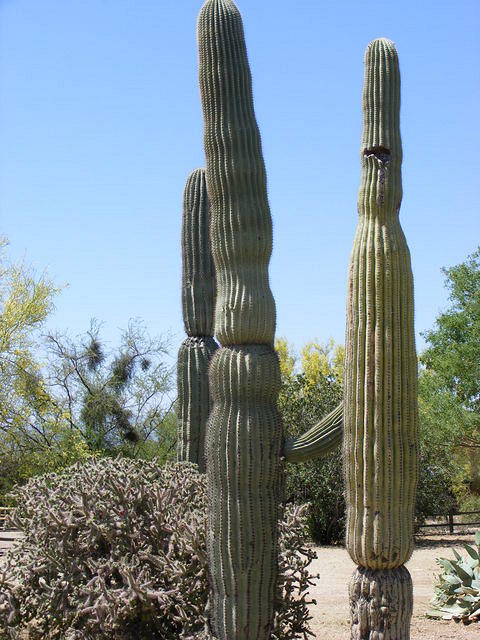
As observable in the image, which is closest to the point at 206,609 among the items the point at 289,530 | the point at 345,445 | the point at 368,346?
the point at 289,530

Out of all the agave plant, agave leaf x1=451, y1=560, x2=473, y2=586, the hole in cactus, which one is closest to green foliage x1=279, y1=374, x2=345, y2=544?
the agave plant

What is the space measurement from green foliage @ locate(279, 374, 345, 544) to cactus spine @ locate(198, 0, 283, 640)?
10.7 m

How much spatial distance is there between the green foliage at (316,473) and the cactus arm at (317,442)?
10.4 metres

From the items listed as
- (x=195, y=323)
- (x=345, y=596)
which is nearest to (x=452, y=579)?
(x=345, y=596)

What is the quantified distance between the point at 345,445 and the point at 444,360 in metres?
13.1

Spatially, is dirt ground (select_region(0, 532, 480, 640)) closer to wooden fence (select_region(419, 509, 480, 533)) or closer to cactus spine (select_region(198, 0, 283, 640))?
cactus spine (select_region(198, 0, 283, 640))

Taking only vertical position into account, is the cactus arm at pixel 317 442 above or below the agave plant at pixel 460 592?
above

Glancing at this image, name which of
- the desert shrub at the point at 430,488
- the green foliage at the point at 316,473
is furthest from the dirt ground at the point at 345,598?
the desert shrub at the point at 430,488

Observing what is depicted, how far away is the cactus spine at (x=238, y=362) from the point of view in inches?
202

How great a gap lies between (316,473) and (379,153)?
1167 centimetres

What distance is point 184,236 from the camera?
7.94 meters

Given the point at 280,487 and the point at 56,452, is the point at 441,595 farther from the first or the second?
the point at 56,452

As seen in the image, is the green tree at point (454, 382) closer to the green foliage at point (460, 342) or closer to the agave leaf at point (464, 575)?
the green foliage at point (460, 342)

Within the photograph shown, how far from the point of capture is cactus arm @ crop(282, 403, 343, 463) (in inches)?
213
